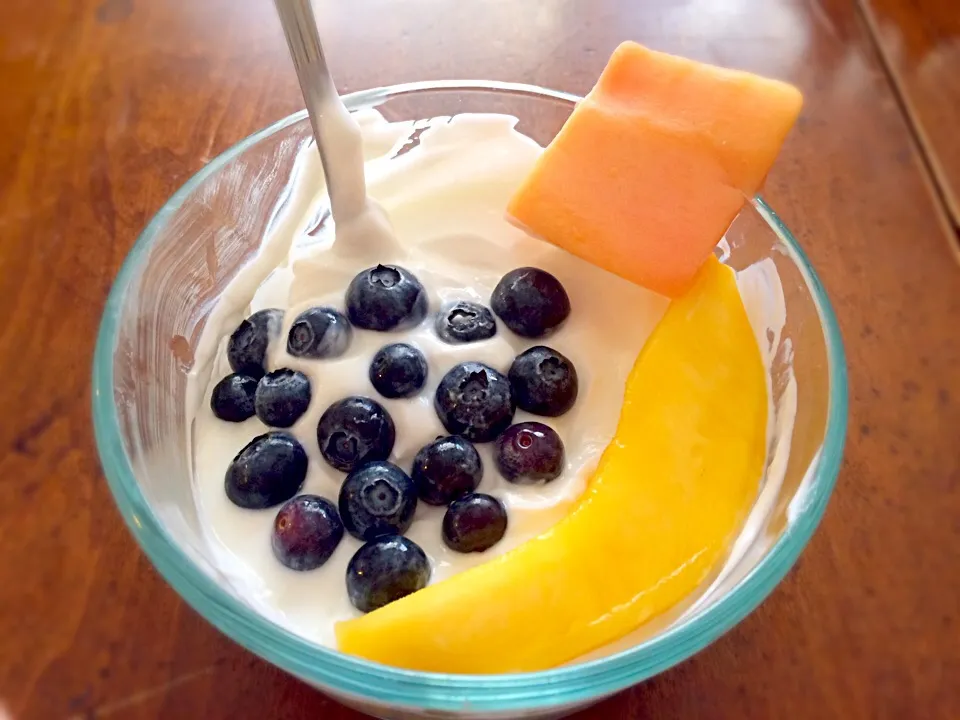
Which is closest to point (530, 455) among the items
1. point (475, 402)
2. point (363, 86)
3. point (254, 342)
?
point (475, 402)

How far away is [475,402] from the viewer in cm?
72

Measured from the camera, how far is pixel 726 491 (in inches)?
27.7

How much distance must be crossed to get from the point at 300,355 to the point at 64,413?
0.34 metres

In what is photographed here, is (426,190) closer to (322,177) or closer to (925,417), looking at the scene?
(322,177)

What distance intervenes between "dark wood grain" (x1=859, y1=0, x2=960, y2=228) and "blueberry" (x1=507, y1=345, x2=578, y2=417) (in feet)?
2.15

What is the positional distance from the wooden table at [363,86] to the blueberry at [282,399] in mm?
214

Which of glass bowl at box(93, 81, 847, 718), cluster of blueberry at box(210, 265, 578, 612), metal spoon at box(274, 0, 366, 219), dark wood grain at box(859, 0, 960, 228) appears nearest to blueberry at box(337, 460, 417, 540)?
cluster of blueberry at box(210, 265, 578, 612)

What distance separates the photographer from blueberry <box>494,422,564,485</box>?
27.7 inches

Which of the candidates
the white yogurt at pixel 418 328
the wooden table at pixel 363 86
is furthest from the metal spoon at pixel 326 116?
the wooden table at pixel 363 86

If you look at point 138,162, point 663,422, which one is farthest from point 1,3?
point 663,422

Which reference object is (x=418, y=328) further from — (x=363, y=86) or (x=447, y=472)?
(x=363, y=86)

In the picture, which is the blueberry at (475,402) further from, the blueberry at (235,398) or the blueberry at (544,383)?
the blueberry at (235,398)

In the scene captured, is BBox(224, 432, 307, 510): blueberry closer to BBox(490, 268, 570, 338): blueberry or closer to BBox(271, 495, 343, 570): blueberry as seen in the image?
BBox(271, 495, 343, 570): blueberry

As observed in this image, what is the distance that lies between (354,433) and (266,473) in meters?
0.08
